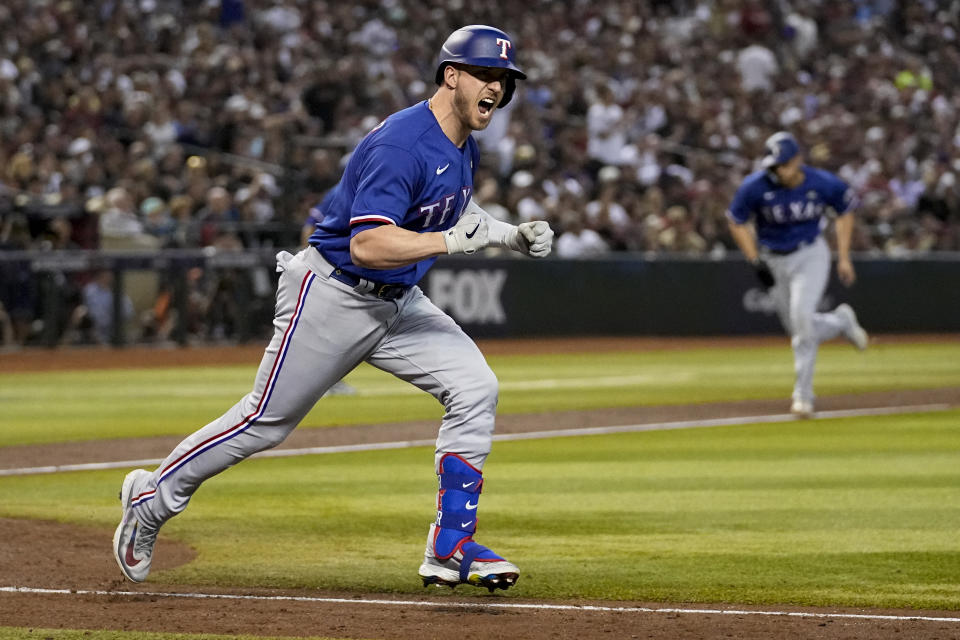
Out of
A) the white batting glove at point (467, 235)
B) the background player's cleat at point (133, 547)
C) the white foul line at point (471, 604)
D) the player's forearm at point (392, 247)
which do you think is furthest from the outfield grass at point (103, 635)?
the white batting glove at point (467, 235)

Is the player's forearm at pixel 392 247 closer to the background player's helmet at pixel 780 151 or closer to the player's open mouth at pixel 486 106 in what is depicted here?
the player's open mouth at pixel 486 106

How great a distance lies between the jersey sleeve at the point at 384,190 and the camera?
520 cm

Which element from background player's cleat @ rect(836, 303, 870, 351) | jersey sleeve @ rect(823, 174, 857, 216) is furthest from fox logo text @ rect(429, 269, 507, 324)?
jersey sleeve @ rect(823, 174, 857, 216)

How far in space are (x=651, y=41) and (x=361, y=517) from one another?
2131cm

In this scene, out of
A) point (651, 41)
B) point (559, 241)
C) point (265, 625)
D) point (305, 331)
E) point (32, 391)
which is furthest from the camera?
point (651, 41)

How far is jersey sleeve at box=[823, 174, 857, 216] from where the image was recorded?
12.7 metres

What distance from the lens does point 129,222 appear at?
19.8m

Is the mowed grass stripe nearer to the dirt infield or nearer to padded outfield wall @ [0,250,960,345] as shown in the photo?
the dirt infield

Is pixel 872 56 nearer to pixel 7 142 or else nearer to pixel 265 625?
pixel 7 142

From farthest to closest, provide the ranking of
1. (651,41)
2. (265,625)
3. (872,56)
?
(872,56)
(651,41)
(265,625)

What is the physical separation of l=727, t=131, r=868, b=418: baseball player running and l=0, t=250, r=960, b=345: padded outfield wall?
8967mm

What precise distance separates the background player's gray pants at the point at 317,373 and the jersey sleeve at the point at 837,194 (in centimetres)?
761

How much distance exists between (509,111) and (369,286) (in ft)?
63.2

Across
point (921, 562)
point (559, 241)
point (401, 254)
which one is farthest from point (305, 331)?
point (559, 241)
